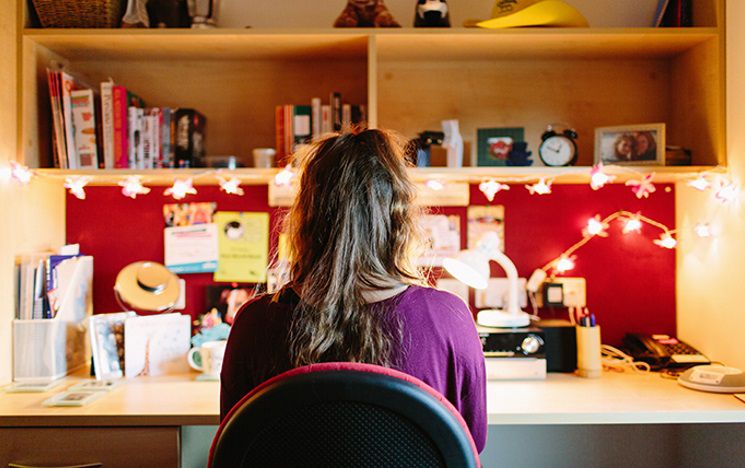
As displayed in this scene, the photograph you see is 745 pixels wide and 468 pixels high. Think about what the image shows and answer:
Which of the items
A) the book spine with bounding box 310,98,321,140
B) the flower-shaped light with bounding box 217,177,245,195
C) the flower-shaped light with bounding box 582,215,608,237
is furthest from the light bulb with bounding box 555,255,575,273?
the flower-shaped light with bounding box 217,177,245,195

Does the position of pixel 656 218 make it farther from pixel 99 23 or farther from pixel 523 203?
pixel 99 23

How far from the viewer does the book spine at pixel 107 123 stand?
1.93m

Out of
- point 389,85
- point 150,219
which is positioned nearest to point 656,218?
point 389,85

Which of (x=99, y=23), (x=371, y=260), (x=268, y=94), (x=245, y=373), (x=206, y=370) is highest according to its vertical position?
(x=99, y=23)

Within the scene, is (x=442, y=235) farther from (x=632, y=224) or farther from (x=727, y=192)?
(x=727, y=192)

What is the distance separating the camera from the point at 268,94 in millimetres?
2156

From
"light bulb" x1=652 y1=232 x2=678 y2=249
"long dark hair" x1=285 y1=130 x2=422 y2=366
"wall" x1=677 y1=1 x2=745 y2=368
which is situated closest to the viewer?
"long dark hair" x1=285 y1=130 x2=422 y2=366

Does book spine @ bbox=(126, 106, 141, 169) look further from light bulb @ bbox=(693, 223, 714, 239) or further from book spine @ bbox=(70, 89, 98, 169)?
light bulb @ bbox=(693, 223, 714, 239)

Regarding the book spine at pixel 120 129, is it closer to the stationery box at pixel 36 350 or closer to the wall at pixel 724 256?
the stationery box at pixel 36 350

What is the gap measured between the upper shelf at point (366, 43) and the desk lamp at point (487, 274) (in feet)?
1.83

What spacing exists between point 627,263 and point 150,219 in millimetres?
1539

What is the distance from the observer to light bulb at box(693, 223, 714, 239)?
1924mm

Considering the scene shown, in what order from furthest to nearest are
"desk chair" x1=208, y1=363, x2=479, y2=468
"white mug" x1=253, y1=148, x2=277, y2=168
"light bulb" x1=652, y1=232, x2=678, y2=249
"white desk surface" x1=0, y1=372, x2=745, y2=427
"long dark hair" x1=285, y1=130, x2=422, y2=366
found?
"light bulb" x1=652, y1=232, x2=678, y2=249
"white mug" x1=253, y1=148, x2=277, y2=168
"white desk surface" x1=0, y1=372, x2=745, y2=427
"long dark hair" x1=285, y1=130, x2=422, y2=366
"desk chair" x1=208, y1=363, x2=479, y2=468

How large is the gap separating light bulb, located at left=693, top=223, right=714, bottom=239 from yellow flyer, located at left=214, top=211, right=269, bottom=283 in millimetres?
1295
